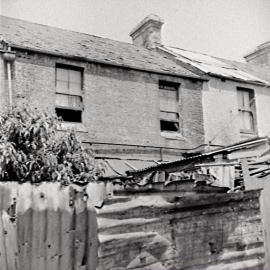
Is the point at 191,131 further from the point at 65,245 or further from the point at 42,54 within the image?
the point at 65,245

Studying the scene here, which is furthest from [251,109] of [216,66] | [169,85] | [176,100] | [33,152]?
[33,152]

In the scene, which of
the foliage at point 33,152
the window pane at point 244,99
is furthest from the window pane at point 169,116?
the foliage at point 33,152

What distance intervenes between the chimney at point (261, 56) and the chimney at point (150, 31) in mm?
7224

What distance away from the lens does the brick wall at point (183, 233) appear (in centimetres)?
525

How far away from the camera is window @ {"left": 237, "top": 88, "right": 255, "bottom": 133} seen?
17.4 metres

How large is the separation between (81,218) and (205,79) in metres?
11.8

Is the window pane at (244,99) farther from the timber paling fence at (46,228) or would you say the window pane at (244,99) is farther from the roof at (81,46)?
the timber paling fence at (46,228)

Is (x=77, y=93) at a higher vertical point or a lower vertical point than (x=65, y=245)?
higher

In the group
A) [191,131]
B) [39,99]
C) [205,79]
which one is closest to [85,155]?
[39,99]

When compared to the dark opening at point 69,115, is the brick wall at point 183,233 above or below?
below

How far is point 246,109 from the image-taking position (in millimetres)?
17656

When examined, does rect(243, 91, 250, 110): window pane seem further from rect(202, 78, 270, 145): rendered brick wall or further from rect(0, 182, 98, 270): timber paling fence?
rect(0, 182, 98, 270): timber paling fence

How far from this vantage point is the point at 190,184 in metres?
6.08

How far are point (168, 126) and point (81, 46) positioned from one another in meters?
4.41
